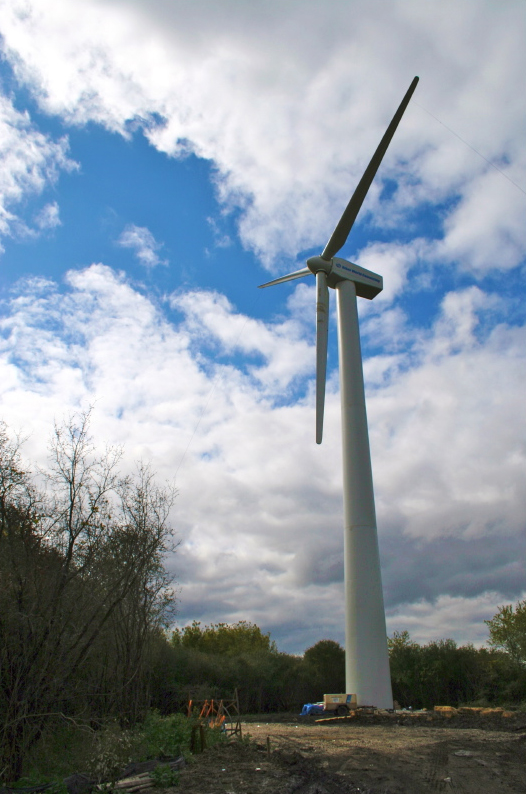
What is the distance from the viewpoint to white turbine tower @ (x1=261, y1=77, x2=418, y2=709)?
2181 cm

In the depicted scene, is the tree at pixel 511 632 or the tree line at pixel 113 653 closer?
the tree line at pixel 113 653

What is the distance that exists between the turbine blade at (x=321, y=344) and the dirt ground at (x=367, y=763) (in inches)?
471

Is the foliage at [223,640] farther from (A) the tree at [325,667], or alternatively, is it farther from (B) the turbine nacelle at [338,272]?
(B) the turbine nacelle at [338,272]

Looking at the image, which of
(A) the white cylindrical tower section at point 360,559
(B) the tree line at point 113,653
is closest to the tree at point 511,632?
(B) the tree line at point 113,653

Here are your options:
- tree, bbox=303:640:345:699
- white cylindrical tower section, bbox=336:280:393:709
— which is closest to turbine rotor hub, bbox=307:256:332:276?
white cylindrical tower section, bbox=336:280:393:709

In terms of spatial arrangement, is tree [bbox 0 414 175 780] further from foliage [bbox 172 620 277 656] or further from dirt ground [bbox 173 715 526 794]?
foliage [bbox 172 620 277 656]

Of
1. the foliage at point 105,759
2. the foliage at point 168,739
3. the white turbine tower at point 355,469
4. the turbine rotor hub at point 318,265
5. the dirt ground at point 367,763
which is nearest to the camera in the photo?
the dirt ground at point 367,763

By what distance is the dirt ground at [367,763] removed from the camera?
35.0 feet

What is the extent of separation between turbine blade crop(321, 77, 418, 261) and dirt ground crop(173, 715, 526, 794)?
2206 cm

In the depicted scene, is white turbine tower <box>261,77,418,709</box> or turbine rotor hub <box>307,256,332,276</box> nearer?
white turbine tower <box>261,77,418,709</box>

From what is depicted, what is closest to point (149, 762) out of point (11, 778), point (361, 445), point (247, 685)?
point (11, 778)

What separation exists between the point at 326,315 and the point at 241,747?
18.5 meters

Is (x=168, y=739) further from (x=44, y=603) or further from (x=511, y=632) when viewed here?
(x=511, y=632)

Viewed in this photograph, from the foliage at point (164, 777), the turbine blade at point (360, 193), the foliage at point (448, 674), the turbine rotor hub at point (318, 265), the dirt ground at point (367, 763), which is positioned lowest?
the foliage at point (164, 777)
